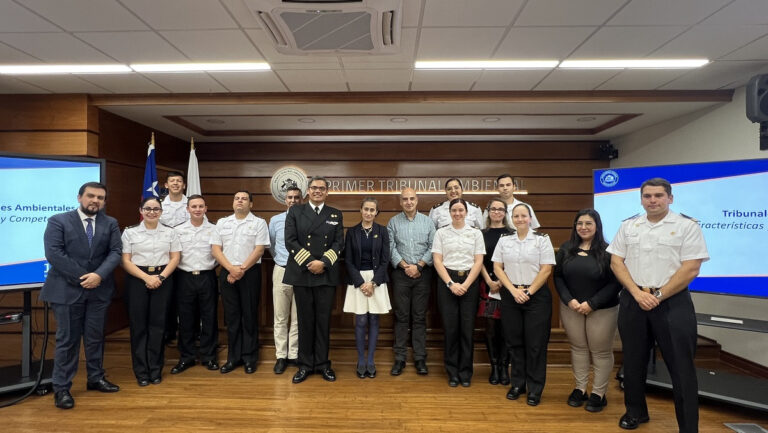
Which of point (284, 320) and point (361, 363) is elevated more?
point (284, 320)

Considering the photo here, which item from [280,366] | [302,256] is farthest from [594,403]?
[280,366]

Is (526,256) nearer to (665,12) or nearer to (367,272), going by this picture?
(367,272)

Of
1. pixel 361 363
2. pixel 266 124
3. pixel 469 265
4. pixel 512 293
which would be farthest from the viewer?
pixel 266 124

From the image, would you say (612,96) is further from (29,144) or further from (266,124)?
(29,144)

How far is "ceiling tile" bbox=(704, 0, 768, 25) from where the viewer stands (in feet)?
9.30

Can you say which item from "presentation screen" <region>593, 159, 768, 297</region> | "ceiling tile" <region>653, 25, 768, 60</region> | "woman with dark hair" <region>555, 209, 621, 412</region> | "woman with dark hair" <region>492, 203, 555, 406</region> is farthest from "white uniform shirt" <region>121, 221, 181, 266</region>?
"ceiling tile" <region>653, 25, 768, 60</region>

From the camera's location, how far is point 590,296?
313cm

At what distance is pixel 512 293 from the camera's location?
11.0 ft

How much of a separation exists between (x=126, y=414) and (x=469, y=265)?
9.60 feet

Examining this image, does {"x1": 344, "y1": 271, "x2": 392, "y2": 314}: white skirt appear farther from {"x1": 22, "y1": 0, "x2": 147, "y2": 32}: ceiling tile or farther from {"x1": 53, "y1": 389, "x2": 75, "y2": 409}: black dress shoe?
{"x1": 22, "y1": 0, "x2": 147, "y2": 32}: ceiling tile

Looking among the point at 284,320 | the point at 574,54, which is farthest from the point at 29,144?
the point at 574,54

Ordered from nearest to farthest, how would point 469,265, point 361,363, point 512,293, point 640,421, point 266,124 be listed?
point 640,421 < point 512,293 < point 469,265 < point 361,363 < point 266,124

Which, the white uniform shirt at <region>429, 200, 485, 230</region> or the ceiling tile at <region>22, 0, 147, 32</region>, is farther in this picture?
the white uniform shirt at <region>429, 200, 485, 230</region>

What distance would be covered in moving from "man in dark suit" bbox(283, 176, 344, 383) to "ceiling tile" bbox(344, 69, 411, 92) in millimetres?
1198
